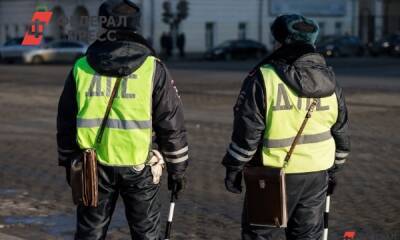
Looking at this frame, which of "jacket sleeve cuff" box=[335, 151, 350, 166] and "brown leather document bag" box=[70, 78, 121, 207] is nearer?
"brown leather document bag" box=[70, 78, 121, 207]

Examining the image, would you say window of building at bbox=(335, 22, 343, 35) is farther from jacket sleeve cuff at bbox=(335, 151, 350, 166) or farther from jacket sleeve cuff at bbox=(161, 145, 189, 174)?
jacket sleeve cuff at bbox=(161, 145, 189, 174)

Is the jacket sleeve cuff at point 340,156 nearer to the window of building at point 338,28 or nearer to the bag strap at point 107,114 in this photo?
the bag strap at point 107,114

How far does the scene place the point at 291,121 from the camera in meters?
4.66

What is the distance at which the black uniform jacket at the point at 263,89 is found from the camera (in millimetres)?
4590

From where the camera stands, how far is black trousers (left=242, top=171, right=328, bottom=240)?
4633 millimetres

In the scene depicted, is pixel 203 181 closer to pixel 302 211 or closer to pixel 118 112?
pixel 302 211

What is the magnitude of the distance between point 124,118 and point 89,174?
0.36m

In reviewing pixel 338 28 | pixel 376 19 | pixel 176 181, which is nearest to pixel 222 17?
pixel 338 28

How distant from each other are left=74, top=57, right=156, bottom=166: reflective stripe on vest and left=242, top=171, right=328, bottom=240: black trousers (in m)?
0.77

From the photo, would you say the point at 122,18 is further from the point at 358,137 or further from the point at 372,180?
the point at 358,137

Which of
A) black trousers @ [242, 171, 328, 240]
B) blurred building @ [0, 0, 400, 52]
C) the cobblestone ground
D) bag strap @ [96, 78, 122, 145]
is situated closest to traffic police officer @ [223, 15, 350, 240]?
black trousers @ [242, 171, 328, 240]

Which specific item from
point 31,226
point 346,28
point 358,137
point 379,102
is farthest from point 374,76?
point 346,28

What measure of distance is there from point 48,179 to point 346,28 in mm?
55859

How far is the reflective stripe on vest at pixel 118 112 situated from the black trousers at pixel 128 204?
0.08m
